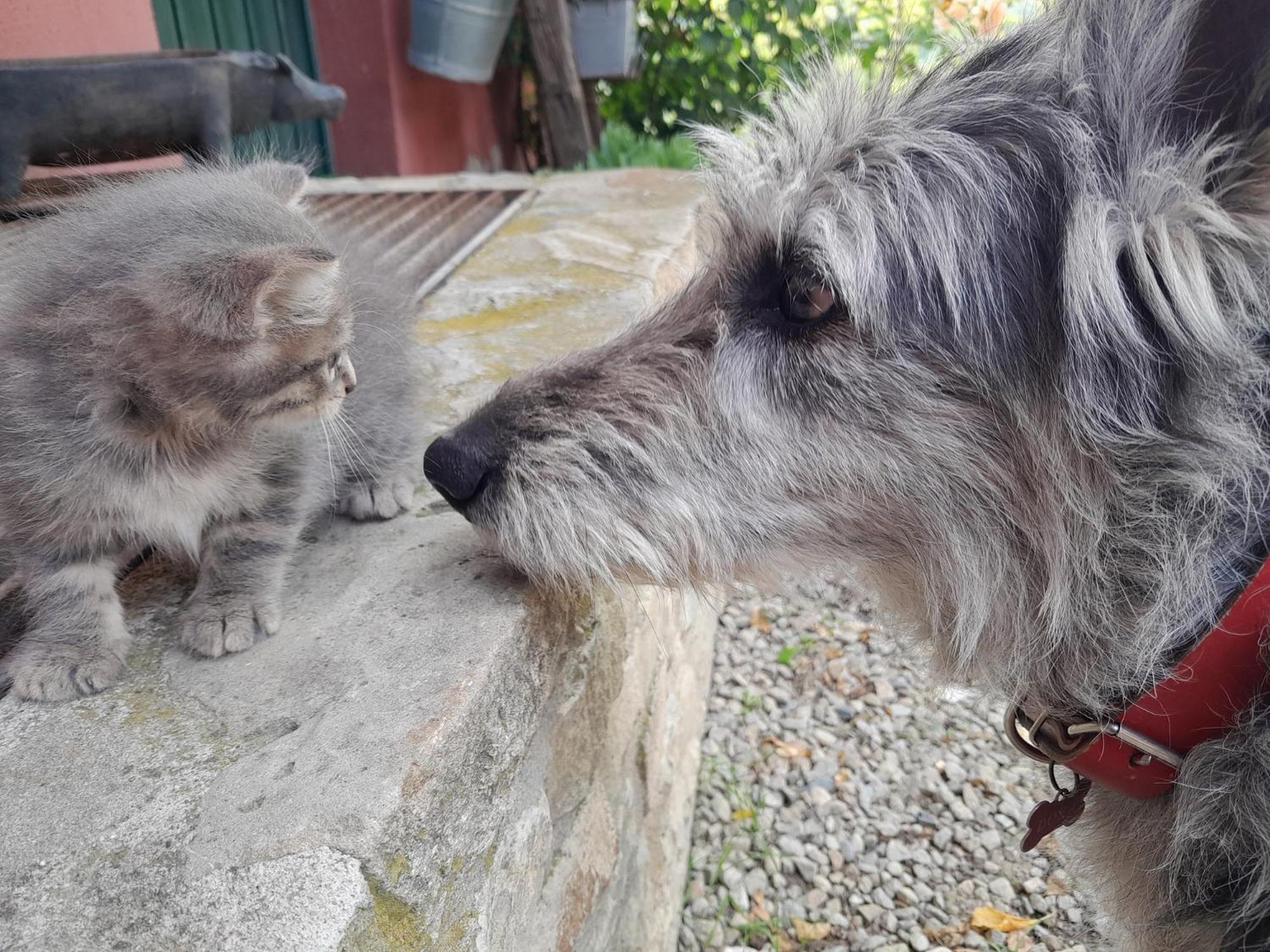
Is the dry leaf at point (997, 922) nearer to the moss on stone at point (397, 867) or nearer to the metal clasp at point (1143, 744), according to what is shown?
the metal clasp at point (1143, 744)

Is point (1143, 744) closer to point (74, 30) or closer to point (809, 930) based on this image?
point (809, 930)

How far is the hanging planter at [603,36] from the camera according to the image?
28.5 feet

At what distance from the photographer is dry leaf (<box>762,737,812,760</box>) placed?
3863 millimetres

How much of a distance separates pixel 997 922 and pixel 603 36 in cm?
817

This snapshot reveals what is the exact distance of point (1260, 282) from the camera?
1.57 meters

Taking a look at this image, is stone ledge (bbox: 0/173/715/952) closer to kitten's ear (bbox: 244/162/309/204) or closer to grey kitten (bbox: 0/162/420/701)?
grey kitten (bbox: 0/162/420/701)

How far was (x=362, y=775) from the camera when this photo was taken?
1.47 m

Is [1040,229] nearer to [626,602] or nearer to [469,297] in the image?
[626,602]

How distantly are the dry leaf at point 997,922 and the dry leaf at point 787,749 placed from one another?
90cm

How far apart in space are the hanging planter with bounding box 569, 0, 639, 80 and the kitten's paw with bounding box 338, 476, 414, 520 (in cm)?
743

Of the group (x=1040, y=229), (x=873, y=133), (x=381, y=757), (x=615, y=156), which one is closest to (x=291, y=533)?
(x=381, y=757)

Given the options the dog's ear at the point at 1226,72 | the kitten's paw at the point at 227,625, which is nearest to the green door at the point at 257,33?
the kitten's paw at the point at 227,625

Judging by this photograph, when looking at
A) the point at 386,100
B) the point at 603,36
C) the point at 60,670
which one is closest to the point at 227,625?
the point at 60,670

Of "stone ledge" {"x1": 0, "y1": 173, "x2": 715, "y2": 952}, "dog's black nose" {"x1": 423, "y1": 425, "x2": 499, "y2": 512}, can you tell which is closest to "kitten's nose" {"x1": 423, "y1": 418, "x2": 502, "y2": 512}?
"dog's black nose" {"x1": 423, "y1": 425, "x2": 499, "y2": 512}
